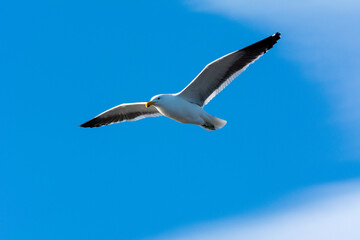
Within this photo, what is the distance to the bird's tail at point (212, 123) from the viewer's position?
15.7m

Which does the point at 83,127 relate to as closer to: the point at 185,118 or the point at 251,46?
the point at 185,118

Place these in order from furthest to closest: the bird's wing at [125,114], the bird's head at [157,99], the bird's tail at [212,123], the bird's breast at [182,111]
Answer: the bird's wing at [125,114] < the bird's tail at [212,123] < the bird's head at [157,99] < the bird's breast at [182,111]

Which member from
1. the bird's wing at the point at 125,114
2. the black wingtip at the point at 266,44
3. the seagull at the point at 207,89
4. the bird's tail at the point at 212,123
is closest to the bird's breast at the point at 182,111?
the seagull at the point at 207,89

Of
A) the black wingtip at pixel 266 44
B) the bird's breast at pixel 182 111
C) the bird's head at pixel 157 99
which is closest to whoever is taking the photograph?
the black wingtip at pixel 266 44

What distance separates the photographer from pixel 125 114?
18047 millimetres

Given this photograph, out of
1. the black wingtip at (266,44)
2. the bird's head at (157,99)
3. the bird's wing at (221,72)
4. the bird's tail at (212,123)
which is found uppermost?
the black wingtip at (266,44)

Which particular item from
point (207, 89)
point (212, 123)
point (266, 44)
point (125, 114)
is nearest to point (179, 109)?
point (207, 89)

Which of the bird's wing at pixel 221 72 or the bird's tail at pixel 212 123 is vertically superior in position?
the bird's wing at pixel 221 72

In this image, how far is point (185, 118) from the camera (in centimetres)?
1527

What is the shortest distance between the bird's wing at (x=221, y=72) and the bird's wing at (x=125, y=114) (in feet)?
6.80

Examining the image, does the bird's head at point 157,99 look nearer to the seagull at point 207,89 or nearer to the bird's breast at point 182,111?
the seagull at point 207,89

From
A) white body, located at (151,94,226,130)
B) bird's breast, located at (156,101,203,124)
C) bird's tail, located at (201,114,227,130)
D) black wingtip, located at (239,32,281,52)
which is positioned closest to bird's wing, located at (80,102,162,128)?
white body, located at (151,94,226,130)

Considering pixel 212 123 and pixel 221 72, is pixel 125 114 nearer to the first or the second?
pixel 212 123

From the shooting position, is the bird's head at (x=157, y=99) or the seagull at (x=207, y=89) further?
the bird's head at (x=157, y=99)
